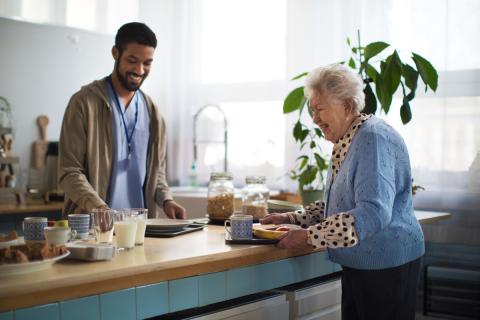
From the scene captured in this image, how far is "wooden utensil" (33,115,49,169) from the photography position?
4570mm

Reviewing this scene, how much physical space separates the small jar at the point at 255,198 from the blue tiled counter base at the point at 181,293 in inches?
15.5

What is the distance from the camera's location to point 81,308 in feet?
5.02

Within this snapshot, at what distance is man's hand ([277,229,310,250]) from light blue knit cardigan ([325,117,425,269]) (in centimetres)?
12

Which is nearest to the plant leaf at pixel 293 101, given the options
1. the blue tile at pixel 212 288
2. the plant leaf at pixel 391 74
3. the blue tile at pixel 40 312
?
the plant leaf at pixel 391 74

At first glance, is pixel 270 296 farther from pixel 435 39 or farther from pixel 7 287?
pixel 435 39

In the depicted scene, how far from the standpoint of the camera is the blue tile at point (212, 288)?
73.6 inches

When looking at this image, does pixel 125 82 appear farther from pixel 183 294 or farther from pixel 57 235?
pixel 183 294

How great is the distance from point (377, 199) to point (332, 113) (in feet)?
1.17

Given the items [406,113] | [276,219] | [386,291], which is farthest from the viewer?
[406,113]

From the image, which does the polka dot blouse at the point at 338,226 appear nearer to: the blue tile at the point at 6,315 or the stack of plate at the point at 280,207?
the stack of plate at the point at 280,207

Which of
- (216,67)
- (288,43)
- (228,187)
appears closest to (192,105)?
(216,67)

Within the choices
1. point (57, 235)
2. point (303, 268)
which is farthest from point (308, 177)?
point (57, 235)

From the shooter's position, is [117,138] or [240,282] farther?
Answer: [117,138]

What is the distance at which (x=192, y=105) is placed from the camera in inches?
202
